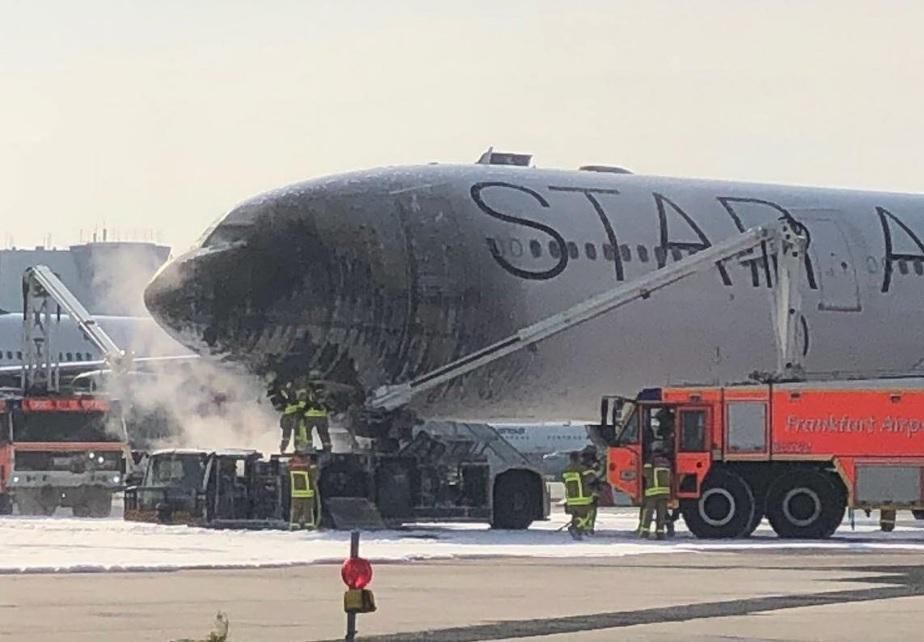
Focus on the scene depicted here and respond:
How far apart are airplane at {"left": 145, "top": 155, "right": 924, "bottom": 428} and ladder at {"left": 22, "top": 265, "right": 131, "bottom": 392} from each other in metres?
14.9

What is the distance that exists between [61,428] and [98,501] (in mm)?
1731

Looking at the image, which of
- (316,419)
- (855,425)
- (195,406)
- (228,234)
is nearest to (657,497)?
(855,425)

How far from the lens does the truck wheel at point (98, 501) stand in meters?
50.5

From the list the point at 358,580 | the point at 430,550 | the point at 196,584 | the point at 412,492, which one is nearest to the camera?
the point at 358,580

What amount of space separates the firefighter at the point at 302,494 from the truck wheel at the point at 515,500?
387 cm

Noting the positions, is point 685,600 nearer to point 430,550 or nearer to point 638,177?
point 430,550

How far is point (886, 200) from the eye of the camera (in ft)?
165

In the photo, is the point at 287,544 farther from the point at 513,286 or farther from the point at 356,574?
the point at 356,574

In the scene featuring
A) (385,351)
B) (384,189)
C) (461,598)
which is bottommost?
(461,598)

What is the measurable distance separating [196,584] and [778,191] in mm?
25195

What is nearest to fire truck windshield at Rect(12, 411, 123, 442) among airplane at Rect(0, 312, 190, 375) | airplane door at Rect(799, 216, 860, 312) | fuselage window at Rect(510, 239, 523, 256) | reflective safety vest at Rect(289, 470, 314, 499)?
fuselage window at Rect(510, 239, 523, 256)

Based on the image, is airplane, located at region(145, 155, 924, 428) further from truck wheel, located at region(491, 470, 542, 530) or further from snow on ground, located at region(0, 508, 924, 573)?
snow on ground, located at region(0, 508, 924, 573)

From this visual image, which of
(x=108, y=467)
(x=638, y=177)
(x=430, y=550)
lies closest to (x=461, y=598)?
(x=430, y=550)

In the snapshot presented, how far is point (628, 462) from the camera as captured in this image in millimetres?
41156
